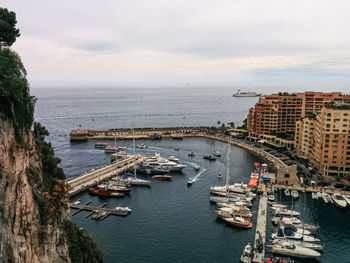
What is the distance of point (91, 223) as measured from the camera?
162 feet

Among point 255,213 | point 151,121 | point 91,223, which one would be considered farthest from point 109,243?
point 151,121

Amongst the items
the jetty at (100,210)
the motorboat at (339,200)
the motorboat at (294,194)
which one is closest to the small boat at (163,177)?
the jetty at (100,210)

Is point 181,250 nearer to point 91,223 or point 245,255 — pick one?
point 245,255

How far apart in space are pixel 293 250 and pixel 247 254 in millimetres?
5982

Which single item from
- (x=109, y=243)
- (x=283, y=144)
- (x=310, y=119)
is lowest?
(x=109, y=243)

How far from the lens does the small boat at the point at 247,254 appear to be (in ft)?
127

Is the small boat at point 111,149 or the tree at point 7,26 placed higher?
the tree at point 7,26

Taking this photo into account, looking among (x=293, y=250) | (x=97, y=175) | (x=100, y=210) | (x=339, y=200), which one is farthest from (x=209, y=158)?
(x=293, y=250)

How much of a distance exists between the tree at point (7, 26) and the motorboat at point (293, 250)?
38532mm

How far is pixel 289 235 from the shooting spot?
44.3 metres

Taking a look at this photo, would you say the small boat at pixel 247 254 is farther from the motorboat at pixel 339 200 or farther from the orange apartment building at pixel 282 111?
the orange apartment building at pixel 282 111

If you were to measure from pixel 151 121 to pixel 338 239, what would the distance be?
137 meters

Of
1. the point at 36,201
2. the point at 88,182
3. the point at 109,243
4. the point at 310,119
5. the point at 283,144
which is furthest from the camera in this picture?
the point at 283,144

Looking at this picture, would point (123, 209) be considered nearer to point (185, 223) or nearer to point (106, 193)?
point (106, 193)
